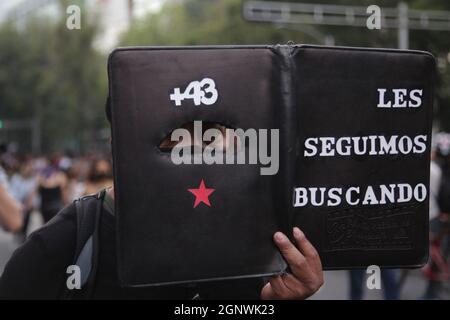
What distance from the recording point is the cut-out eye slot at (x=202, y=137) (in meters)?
1.80

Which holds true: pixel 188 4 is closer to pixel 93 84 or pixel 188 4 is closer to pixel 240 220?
pixel 93 84

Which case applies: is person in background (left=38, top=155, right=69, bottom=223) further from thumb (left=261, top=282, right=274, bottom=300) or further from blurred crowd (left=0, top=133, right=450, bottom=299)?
thumb (left=261, top=282, right=274, bottom=300)

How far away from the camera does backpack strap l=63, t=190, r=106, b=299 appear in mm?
2064

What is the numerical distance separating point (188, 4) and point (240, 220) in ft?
188

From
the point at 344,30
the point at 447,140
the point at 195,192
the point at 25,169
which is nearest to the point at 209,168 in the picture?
the point at 195,192

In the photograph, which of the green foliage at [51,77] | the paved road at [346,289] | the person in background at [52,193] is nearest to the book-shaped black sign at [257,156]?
the paved road at [346,289]

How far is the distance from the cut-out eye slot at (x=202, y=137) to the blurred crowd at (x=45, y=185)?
2.60 meters

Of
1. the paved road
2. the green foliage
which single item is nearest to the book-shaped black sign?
A: the paved road

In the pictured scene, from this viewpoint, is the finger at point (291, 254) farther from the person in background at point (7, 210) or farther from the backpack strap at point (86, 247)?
the person in background at point (7, 210)

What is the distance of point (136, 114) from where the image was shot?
5.83 ft

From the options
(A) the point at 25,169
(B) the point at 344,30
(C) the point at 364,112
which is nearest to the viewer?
(C) the point at 364,112

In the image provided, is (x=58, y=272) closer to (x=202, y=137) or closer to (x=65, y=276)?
(x=65, y=276)

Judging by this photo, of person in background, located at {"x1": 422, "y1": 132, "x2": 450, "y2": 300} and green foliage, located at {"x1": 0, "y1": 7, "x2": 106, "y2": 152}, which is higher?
green foliage, located at {"x1": 0, "y1": 7, "x2": 106, "y2": 152}

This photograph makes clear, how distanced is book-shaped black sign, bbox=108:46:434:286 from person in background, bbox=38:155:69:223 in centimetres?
828
